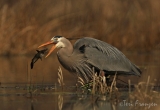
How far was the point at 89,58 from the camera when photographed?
11.1m

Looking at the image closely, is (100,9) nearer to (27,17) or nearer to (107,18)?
(107,18)

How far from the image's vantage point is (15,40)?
677 inches

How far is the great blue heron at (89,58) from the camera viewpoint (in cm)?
1097

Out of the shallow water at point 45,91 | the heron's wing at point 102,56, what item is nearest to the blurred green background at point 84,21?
the shallow water at point 45,91

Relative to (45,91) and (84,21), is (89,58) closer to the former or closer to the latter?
(45,91)

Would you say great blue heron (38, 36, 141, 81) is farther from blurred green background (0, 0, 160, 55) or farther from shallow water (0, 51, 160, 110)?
blurred green background (0, 0, 160, 55)

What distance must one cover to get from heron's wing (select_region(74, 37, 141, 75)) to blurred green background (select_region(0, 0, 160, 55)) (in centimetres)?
617

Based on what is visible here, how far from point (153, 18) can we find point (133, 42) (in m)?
0.89

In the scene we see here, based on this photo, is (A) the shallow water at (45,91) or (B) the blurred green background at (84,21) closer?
(A) the shallow water at (45,91)

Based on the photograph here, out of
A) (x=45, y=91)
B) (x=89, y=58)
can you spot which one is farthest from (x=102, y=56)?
(x=45, y=91)

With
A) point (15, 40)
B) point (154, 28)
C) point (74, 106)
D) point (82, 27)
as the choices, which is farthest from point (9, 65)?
point (74, 106)

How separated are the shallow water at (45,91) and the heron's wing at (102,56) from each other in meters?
0.53

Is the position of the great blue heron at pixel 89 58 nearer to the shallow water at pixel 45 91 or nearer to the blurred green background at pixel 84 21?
the shallow water at pixel 45 91

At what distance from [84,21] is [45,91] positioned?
27.0 ft
